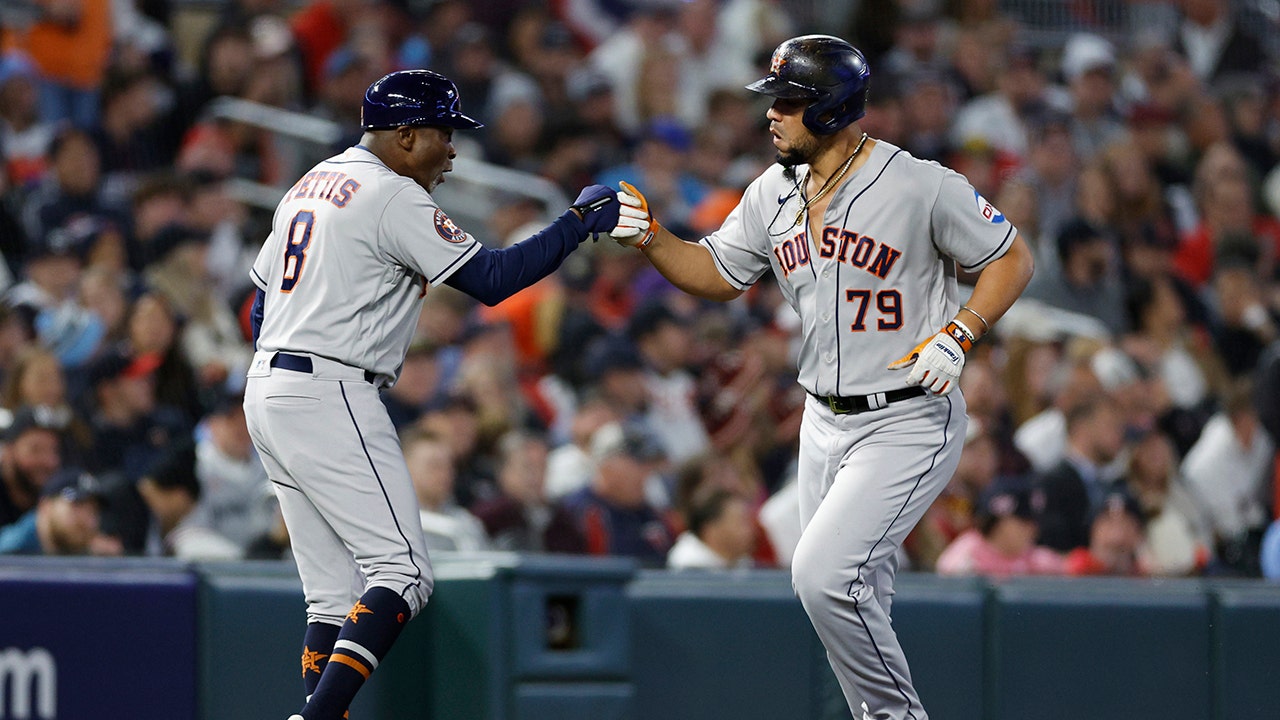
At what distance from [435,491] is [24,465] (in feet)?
4.80

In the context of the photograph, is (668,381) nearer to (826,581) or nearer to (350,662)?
(826,581)

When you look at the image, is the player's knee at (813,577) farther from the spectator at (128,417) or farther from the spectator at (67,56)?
the spectator at (67,56)

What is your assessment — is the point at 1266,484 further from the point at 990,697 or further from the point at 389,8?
the point at 389,8

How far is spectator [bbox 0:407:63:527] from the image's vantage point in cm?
621

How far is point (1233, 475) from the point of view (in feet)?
26.6

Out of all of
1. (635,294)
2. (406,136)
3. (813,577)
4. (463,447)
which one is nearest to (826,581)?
(813,577)

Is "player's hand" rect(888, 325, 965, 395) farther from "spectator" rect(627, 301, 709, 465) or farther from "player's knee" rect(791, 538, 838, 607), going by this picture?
"spectator" rect(627, 301, 709, 465)

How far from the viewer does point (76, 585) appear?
5.00m

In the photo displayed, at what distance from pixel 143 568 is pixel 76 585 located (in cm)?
19

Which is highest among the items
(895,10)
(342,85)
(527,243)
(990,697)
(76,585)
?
(895,10)

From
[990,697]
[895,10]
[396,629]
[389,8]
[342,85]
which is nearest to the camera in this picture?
[396,629]

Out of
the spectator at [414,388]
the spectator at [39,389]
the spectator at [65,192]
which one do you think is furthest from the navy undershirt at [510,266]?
the spectator at [65,192]

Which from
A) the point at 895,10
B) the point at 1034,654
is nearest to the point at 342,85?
the point at 895,10

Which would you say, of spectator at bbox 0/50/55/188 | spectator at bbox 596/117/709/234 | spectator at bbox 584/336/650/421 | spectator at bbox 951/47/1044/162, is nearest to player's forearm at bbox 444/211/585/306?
spectator at bbox 584/336/650/421
